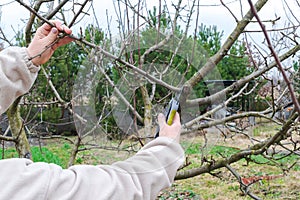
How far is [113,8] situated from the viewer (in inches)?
38.2

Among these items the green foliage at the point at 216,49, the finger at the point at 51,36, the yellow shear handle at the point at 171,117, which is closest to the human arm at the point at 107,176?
the yellow shear handle at the point at 171,117

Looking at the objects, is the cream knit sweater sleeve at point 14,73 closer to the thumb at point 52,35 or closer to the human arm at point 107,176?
the thumb at point 52,35

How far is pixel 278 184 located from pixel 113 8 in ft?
12.6

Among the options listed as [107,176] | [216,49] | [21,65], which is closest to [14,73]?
[21,65]

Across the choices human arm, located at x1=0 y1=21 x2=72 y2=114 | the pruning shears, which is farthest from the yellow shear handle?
human arm, located at x1=0 y1=21 x2=72 y2=114

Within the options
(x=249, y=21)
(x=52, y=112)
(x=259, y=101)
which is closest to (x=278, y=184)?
(x=259, y=101)

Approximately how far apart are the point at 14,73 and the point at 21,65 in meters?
0.02

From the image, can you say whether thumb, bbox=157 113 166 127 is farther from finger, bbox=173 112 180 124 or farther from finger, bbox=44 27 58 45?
finger, bbox=44 27 58 45

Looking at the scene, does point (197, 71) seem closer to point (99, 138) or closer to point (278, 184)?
point (99, 138)

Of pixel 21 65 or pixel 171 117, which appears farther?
pixel 21 65

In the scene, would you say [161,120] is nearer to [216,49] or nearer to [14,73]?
[14,73]

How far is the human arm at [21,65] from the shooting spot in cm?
95

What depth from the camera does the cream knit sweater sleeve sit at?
95cm

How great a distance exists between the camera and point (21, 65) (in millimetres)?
970
